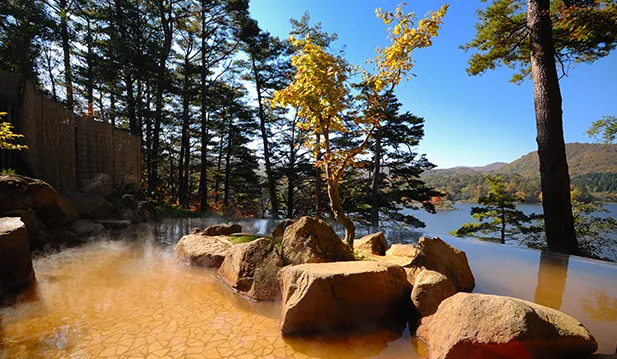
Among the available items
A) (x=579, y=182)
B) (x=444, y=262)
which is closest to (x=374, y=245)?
(x=444, y=262)

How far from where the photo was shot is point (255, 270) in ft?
11.0

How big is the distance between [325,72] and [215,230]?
3.81 metres

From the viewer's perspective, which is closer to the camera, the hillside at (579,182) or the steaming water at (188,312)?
the steaming water at (188,312)

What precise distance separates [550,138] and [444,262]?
3.18 meters

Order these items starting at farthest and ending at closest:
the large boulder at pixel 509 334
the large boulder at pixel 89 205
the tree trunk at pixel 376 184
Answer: the tree trunk at pixel 376 184 < the large boulder at pixel 89 205 < the large boulder at pixel 509 334

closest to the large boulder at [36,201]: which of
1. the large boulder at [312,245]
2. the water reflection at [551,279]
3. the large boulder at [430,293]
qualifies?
the large boulder at [312,245]

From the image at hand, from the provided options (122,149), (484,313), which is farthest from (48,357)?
(122,149)

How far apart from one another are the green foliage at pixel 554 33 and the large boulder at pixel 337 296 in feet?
18.0

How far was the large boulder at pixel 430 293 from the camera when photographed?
2525mm

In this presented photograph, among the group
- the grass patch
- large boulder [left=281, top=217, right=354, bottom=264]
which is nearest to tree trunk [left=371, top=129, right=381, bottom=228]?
the grass patch

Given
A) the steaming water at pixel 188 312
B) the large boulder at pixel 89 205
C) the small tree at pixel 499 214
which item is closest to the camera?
the steaming water at pixel 188 312

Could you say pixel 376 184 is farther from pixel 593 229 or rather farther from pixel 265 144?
pixel 593 229

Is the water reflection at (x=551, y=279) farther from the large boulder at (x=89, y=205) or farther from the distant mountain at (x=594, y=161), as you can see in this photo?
the distant mountain at (x=594, y=161)

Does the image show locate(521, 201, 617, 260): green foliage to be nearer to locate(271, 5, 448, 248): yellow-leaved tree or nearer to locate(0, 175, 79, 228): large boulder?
locate(271, 5, 448, 248): yellow-leaved tree
